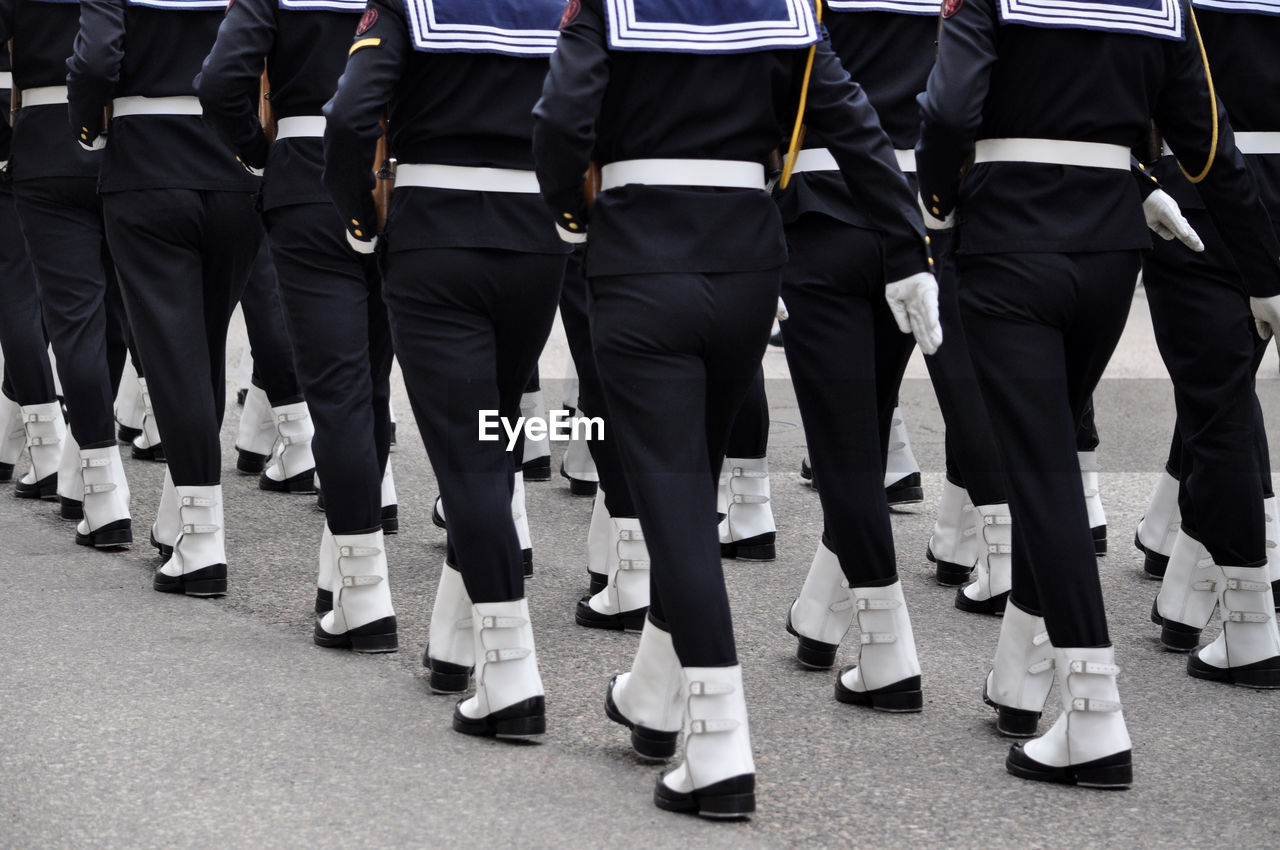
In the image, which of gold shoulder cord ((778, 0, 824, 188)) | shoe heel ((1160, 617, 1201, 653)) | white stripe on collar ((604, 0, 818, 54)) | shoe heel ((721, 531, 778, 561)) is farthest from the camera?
shoe heel ((721, 531, 778, 561))

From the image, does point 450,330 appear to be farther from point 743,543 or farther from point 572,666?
point 743,543

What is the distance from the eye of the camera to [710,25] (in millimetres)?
3619

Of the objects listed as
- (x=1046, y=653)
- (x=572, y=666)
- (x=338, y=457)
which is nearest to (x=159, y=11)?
(x=338, y=457)

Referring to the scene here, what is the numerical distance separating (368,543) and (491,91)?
4.38 ft

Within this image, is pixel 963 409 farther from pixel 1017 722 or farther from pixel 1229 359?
pixel 1017 722

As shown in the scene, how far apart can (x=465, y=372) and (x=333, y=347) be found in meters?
0.83

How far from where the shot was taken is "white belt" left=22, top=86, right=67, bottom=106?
6.13 meters

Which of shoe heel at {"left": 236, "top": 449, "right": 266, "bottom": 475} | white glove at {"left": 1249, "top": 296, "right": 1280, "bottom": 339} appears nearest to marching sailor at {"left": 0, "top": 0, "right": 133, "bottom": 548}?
shoe heel at {"left": 236, "top": 449, "right": 266, "bottom": 475}

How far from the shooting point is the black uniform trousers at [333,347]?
489 centimetres

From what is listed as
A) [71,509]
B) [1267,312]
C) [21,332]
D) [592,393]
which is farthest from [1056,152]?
[21,332]

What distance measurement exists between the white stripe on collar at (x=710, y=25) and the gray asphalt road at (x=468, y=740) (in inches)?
61.3

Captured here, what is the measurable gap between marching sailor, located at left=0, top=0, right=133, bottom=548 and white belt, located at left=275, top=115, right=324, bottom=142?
1.20 m

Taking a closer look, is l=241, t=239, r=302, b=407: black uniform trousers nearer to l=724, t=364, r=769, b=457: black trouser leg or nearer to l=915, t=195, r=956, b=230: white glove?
l=724, t=364, r=769, b=457: black trouser leg

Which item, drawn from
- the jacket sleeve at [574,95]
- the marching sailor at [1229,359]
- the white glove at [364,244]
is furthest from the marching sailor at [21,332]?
the marching sailor at [1229,359]
